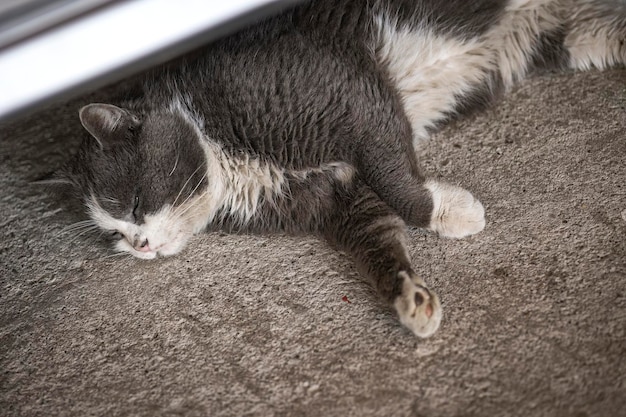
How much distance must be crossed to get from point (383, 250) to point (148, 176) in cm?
65

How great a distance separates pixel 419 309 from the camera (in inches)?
62.1

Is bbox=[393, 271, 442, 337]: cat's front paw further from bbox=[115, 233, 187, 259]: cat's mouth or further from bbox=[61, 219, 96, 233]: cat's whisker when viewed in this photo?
bbox=[61, 219, 96, 233]: cat's whisker

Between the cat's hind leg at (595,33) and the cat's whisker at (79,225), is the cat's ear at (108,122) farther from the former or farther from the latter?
the cat's hind leg at (595,33)

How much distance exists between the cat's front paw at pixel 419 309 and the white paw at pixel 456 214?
0.24 metres

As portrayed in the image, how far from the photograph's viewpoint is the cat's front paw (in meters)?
1.57

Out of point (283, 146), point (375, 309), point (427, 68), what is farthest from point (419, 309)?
point (427, 68)

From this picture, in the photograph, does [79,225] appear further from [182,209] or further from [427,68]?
[427,68]

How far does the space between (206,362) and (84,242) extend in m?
0.67

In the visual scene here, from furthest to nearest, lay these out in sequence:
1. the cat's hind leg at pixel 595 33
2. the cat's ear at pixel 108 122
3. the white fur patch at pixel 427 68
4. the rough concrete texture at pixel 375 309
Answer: the cat's hind leg at pixel 595 33, the white fur patch at pixel 427 68, the cat's ear at pixel 108 122, the rough concrete texture at pixel 375 309

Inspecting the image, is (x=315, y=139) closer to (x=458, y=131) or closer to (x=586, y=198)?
(x=458, y=131)

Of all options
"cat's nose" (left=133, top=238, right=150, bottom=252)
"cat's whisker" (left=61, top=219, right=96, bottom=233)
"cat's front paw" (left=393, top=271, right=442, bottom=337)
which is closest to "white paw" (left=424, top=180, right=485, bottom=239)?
"cat's front paw" (left=393, top=271, right=442, bottom=337)

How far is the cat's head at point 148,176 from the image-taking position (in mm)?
1859

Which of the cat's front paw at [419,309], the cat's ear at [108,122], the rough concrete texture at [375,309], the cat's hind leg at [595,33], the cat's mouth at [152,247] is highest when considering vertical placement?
the cat's ear at [108,122]

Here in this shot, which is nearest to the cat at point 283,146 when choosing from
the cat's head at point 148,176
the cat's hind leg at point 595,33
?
the cat's head at point 148,176
